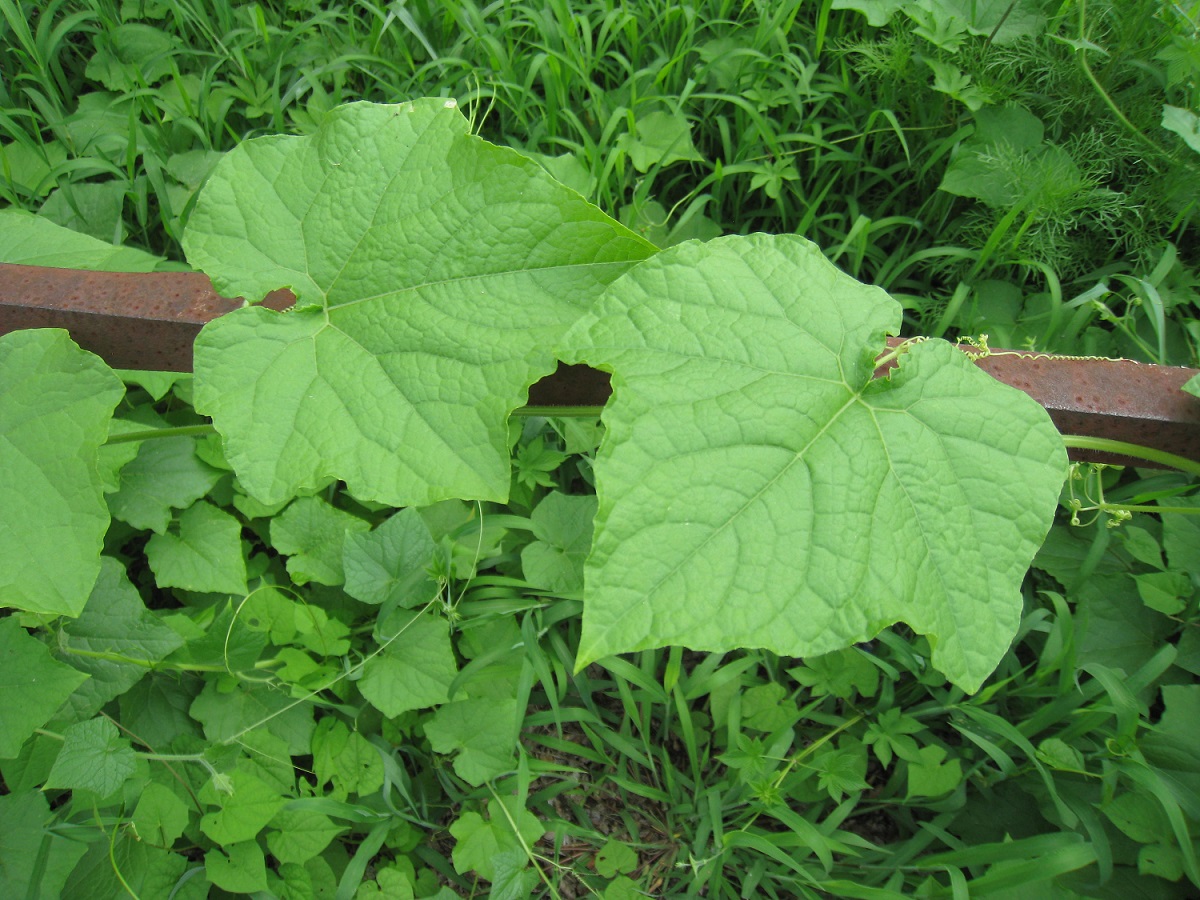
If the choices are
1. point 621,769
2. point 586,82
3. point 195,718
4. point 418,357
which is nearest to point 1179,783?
point 621,769

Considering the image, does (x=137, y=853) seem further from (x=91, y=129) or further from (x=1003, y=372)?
(x=91, y=129)

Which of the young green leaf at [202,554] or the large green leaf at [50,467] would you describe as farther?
the young green leaf at [202,554]

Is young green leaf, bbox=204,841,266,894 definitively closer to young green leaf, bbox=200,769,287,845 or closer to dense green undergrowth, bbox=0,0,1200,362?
young green leaf, bbox=200,769,287,845

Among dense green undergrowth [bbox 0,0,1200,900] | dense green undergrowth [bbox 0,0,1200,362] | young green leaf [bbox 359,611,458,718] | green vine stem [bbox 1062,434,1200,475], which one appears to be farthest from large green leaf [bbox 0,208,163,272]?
green vine stem [bbox 1062,434,1200,475]

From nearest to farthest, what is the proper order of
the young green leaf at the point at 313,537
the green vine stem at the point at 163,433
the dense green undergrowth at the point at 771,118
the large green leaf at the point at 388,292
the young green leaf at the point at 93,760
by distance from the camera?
A: the large green leaf at the point at 388,292 → the green vine stem at the point at 163,433 → the young green leaf at the point at 93,760 → the young green leaf at the point at 313,537 → the dense green undergrowth at the point at 771,118

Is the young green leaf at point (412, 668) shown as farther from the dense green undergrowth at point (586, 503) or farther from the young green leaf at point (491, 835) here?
the young green leaf at point (491, 835)

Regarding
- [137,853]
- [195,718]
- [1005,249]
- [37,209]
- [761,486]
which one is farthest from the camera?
[37,209]

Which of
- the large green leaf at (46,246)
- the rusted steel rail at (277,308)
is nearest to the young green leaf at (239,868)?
the rusted steel rail at (277,308)
